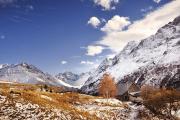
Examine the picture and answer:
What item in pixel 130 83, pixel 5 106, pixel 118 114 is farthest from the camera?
pixel 130 83

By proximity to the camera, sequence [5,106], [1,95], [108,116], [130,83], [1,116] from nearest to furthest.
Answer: [1,116], [5,106], [1,95], [108,116], [130,83]

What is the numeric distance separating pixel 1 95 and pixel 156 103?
44.1 metres

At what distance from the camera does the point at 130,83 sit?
183375 mm

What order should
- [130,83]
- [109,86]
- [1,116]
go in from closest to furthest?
[1,116] → [109,86] → [130,83]

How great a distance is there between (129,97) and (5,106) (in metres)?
132

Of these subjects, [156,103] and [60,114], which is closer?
[60,114]

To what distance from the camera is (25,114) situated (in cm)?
3925

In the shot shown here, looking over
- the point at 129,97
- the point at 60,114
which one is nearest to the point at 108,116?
the point at 60,114

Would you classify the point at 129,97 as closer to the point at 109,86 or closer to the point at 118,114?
the point at 109,86

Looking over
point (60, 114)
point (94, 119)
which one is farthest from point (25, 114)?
point (94, 119)

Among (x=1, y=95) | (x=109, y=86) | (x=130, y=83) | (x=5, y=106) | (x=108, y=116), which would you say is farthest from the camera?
(x=130, y=83)

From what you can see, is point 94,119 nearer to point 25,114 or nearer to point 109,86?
point 25,114

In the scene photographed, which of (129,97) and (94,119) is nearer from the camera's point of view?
(94,119)

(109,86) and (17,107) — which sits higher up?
(109,86)
